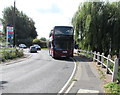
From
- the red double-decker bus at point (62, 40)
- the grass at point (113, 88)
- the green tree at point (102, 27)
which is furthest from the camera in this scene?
the red double-decker bus at point (62, 40)

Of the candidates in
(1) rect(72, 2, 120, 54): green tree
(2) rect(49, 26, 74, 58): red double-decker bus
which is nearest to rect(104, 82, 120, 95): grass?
(1) rect(72, 2, 120, 54): green tree

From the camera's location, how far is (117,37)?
19.3 meters

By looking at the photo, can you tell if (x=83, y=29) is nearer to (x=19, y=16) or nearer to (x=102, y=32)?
(x=102, y=32)

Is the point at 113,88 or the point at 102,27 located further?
the point at 102,27

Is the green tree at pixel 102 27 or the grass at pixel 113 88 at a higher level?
the green tree at pixel 102 27

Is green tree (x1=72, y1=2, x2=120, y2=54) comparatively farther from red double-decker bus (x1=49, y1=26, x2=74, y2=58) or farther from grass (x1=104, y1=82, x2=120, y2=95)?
grass (x1=104, y1=82, x2=120, y2=95)

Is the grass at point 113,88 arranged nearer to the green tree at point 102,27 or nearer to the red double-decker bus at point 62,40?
the green tree at point 102,27

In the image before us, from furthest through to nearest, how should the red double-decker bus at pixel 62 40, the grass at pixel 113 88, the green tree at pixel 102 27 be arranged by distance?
the red double-decker bus at pixel 62 40 < the green tree at pixel 102 27 < the grass at pixel 113 88

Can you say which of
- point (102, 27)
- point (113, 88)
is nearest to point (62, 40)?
point (102, 27)

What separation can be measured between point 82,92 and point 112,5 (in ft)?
53.2

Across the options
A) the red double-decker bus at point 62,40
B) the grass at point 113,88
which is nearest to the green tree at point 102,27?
the red double-decker bus at point 62,40

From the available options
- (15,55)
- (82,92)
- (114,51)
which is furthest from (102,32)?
(82,92)

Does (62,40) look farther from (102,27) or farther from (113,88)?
(113,88)

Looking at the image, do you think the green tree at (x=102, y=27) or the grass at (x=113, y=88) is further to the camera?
the green tree at (x=102, y=27)
